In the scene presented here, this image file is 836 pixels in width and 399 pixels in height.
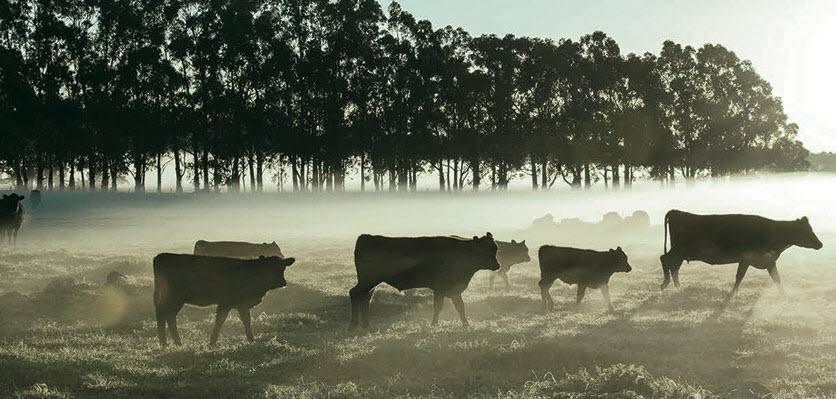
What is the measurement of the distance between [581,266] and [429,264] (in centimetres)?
511

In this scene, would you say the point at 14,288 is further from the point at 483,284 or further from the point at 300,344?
the point at 483,284

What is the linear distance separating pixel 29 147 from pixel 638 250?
6204 cm

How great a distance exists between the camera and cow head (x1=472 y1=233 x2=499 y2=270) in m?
16.3

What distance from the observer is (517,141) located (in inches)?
2985

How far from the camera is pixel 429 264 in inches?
638

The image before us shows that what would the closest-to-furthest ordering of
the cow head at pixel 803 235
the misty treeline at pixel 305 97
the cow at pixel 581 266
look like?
the cow at pixel 581 266, the cow head at pixel 803 235, the misty treeline at pixel 305 97

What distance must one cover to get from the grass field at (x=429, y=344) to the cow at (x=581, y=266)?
2.45 ft

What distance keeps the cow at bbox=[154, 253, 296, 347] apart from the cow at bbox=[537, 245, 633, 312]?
767 centimetres

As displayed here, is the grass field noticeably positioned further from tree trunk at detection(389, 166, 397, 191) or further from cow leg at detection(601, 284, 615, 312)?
tree trunk at detection(389, 166, 397, 191)

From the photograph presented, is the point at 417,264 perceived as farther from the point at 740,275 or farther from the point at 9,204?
the point at 9,204

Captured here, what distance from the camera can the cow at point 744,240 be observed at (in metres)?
20.8

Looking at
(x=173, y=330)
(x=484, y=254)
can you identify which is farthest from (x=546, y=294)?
(x=173, y=330)

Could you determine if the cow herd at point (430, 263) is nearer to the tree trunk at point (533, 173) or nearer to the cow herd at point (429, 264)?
the cow herd at point (429, 264)

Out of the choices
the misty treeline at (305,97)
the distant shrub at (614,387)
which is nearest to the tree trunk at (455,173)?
the misty treeline at (305,97)
